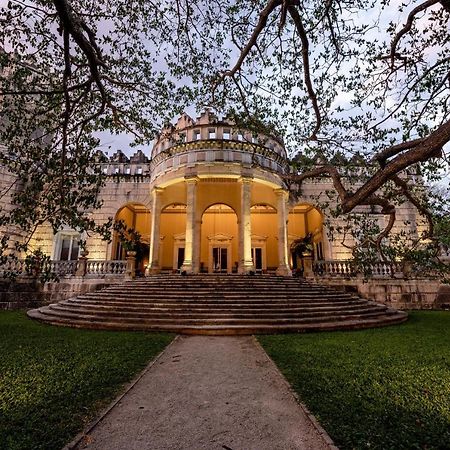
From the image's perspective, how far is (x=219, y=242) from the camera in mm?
24375

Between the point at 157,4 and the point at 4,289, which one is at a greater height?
the point at 157,4

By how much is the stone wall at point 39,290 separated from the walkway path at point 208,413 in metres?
12.9

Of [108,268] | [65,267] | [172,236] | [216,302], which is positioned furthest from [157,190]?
[216,302]

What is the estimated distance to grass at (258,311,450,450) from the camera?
2742mm

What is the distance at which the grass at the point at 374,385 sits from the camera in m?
2.74

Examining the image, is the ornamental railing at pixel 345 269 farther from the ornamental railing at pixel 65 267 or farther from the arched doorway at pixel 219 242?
the ornamental railing at pixel 65 267

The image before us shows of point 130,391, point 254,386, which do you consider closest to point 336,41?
point 254,386

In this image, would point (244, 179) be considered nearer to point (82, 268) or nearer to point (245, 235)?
point (245, 235)

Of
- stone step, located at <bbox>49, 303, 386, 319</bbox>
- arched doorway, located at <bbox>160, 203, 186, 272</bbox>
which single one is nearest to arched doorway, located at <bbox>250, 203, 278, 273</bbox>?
arched doorway, located at <bbox>160, 203, 186, 272</bbox>

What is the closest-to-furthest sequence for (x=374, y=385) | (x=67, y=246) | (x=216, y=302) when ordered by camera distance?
(x=374, y=385) < (x=216, y=302) < (x=67, y=246)

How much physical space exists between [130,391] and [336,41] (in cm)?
967

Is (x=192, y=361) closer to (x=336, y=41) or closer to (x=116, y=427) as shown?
(x=116, y=427)

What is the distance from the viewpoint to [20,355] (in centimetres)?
548

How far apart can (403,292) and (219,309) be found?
468 inches
